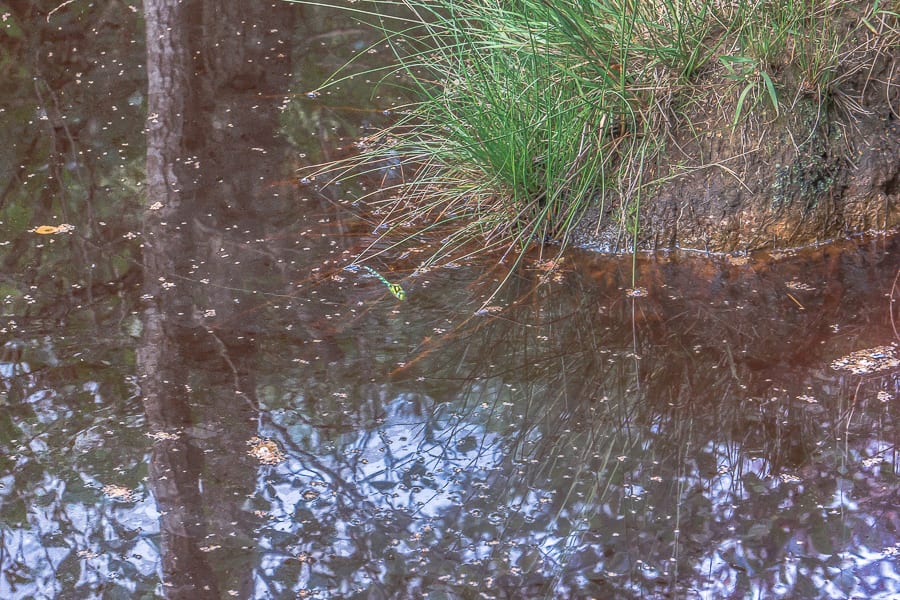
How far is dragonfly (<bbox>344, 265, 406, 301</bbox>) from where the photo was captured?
3.17 metres

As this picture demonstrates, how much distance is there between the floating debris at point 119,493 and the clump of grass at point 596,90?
55.8 inches

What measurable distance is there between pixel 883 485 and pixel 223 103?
10.5ft

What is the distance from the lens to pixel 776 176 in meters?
3.42

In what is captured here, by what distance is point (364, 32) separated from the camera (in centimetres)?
503

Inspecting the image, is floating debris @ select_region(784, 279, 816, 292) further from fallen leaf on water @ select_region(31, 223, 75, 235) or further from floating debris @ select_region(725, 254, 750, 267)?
fallen leaf on water @ select_region(31, 223, 75, 235)

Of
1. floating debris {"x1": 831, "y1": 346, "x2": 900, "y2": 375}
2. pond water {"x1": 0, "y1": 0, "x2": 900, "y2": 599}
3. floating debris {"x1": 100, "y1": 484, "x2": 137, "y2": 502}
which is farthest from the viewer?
floating debris {"x1": 831, "y1": 346, "x2": 900, "y2": 375}

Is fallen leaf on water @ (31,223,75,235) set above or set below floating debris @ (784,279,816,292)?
above

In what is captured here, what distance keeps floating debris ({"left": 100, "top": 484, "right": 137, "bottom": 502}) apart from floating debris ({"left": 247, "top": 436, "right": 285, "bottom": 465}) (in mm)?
297

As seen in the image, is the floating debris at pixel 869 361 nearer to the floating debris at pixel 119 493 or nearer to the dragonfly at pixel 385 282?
the dragonfly at pixel 385 282

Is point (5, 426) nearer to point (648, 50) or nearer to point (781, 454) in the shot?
point (781, 454)

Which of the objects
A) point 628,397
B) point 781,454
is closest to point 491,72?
point 628,397

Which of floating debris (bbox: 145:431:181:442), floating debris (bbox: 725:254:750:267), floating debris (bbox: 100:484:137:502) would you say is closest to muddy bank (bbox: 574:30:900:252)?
floating debris (bbox: 725:254:750:267)

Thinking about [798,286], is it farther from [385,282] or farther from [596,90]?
[385,282]

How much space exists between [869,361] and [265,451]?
5.56 feet
